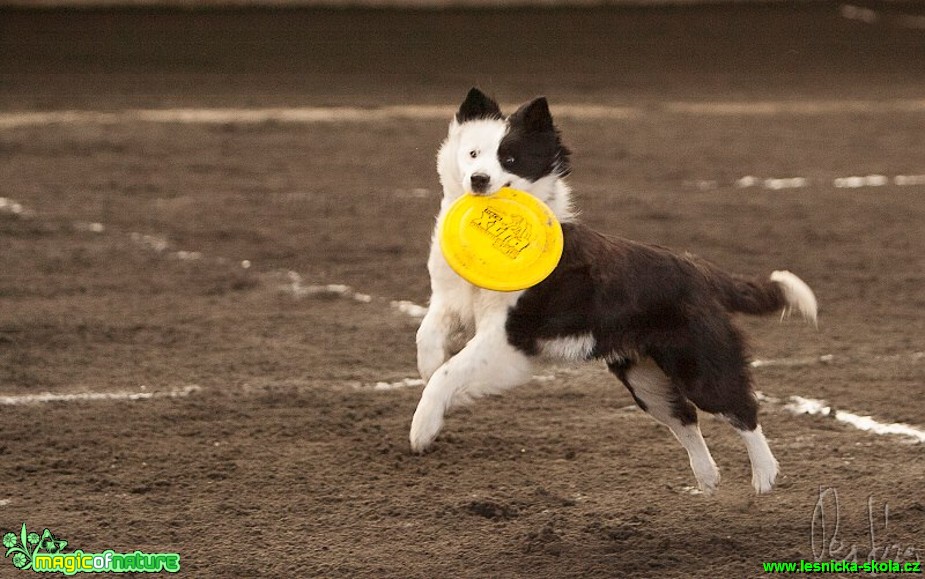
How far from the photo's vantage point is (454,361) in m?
4.91

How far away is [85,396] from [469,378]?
258 cm

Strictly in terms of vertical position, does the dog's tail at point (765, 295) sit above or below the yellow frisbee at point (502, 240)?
below

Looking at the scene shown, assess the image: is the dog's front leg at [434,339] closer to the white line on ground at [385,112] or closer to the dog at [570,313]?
the dog at [570,313]

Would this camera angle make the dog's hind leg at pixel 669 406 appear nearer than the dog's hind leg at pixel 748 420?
No

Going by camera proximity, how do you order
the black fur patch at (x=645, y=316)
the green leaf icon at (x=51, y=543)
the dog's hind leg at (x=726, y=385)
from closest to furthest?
the green leaf icon at (x=51, y=543) → the black fur patch at (x=645, y=316) → the dog's hind leg at (x=726, y=385)

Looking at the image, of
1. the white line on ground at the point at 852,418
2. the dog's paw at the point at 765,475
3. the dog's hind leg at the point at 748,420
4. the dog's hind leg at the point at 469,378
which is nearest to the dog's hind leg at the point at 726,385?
the dog's hind leg at the point at 748,420

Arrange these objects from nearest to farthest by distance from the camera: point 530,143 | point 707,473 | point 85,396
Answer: point 530,143 → point 707,473 → point 85,396

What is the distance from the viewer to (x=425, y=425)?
488 cm

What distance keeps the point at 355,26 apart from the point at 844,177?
8.29 meters

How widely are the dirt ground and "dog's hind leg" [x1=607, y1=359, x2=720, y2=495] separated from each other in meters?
0.12

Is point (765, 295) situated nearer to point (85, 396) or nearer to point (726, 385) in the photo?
point (726, 385)

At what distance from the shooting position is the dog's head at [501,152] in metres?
5.11

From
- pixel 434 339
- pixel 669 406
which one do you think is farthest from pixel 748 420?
pixel 434 339

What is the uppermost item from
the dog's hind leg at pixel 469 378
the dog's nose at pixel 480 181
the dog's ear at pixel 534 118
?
the dog's ear at pixel 534 118
